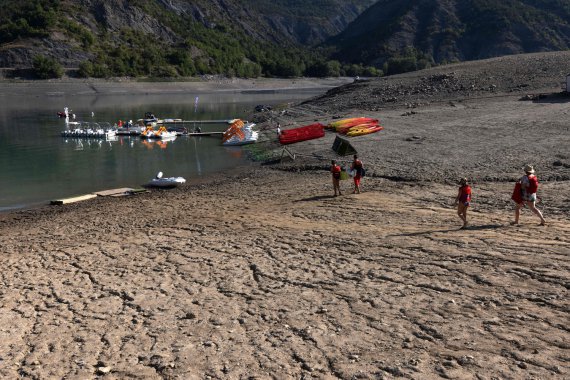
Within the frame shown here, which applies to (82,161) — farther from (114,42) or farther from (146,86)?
(114,42)

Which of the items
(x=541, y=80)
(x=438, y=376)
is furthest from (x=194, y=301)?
(x=541, y=80)

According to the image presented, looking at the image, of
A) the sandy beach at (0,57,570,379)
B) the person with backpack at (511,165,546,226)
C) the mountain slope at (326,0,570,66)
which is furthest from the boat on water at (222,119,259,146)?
the mountain slope at (326,0,570,66)

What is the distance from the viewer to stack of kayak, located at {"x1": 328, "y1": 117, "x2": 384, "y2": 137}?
116 ft

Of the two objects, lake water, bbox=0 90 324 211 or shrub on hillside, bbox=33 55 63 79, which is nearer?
lake water, bbox=0 90 324 211

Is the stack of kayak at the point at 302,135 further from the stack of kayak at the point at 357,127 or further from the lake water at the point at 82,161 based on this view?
the lake water at the point at 82,161

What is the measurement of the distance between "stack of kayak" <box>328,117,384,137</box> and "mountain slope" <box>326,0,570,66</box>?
137m

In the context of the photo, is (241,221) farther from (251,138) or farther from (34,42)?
(34,42)

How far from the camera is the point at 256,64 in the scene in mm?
172500

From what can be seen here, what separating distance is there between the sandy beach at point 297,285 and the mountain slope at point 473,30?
509 ft

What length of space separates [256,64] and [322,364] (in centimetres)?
16955

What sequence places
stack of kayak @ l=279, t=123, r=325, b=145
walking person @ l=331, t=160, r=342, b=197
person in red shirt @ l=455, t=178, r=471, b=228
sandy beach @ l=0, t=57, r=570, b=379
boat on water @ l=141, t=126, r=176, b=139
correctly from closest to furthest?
sandy beach @ l=0, t=57, r=570, b=379 < person in red shirt @ l=455, t=178, r=471, b=228 < walking person @ l=331, t=160, r=342, b=197 < stack of kayak @ l=279, t=123, r=325, b=145 < boat on water @ l=141, t=126, r=176, b=139

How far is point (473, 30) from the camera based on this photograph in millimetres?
176125

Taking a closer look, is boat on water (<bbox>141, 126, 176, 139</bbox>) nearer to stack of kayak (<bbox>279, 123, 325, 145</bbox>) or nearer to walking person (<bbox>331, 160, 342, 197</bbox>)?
stack of kayak (<bbox>279, 123, 325, 145</bbox>)

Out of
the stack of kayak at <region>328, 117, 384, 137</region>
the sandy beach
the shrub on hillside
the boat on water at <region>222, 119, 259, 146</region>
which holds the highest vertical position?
the shrub on hillside
